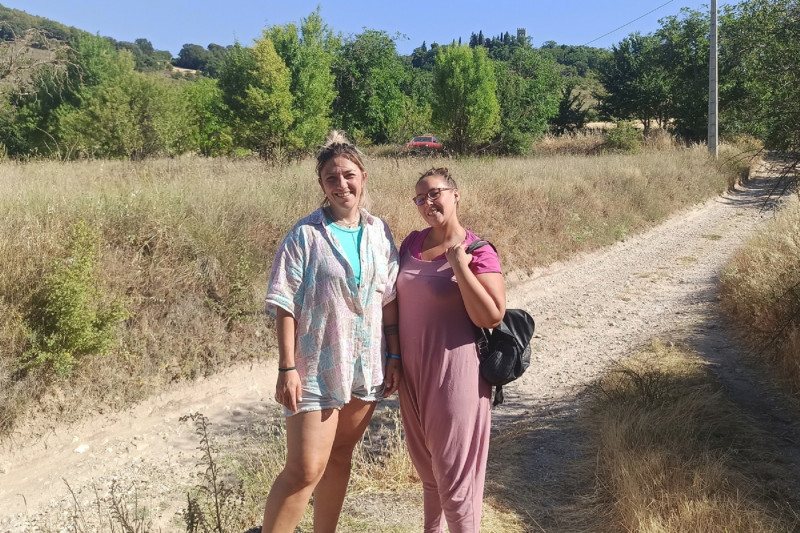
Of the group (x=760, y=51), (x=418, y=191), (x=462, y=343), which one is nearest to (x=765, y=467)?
(x=462, y=343)

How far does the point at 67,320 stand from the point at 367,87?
2629 cm

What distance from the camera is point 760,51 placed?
19.1ft

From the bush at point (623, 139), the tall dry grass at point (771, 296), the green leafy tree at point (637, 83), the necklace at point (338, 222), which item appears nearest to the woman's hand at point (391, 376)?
the necklace at point (338, 222)

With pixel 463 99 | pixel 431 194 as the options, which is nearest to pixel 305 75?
pixel 463 99

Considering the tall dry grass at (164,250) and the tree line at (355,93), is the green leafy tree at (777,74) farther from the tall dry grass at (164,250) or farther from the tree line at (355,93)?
the tall dry grass at (164,250)

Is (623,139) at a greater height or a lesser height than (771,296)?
greater

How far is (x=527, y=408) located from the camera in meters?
5.46

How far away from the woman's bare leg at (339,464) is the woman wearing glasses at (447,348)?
0.24 m

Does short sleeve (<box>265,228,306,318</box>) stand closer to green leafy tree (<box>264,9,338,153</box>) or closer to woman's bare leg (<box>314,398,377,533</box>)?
woman's bare leg (<box>314,398,377,533</box>)

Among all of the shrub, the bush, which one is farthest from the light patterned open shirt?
the bush

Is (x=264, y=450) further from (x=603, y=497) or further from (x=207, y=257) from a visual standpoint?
(x=207, y=257)

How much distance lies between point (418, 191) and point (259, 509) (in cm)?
208

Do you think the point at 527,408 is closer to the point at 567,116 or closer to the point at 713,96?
the point at 713,96

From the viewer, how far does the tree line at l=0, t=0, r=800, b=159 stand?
9.22m
